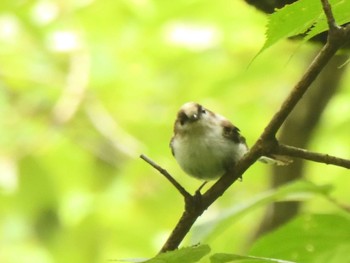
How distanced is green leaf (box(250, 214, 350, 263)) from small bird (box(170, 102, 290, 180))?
13 cm

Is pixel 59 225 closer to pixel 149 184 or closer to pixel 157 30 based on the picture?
pixel 149 184

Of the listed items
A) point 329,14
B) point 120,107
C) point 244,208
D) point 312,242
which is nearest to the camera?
point 329,14

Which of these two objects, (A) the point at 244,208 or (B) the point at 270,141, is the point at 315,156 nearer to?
(B) the point at 270,141

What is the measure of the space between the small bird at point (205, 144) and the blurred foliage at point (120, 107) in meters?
0.79

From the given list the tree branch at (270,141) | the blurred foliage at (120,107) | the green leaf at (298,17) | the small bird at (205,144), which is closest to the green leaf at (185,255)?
the tree branch at (270,141)

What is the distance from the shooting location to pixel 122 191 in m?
2.33

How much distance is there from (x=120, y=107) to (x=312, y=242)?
1676 mm

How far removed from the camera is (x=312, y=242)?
1.01 meters

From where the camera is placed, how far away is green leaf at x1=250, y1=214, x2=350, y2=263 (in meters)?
0.98

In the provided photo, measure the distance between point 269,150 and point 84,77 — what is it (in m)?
1.74

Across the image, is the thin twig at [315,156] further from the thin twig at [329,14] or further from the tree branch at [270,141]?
the thin twig at [329,14]

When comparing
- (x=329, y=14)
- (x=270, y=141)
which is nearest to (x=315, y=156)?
(x=270, y=141)

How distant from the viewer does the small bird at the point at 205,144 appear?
113 cm

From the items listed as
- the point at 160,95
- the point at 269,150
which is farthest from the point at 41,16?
the point at 269,150
